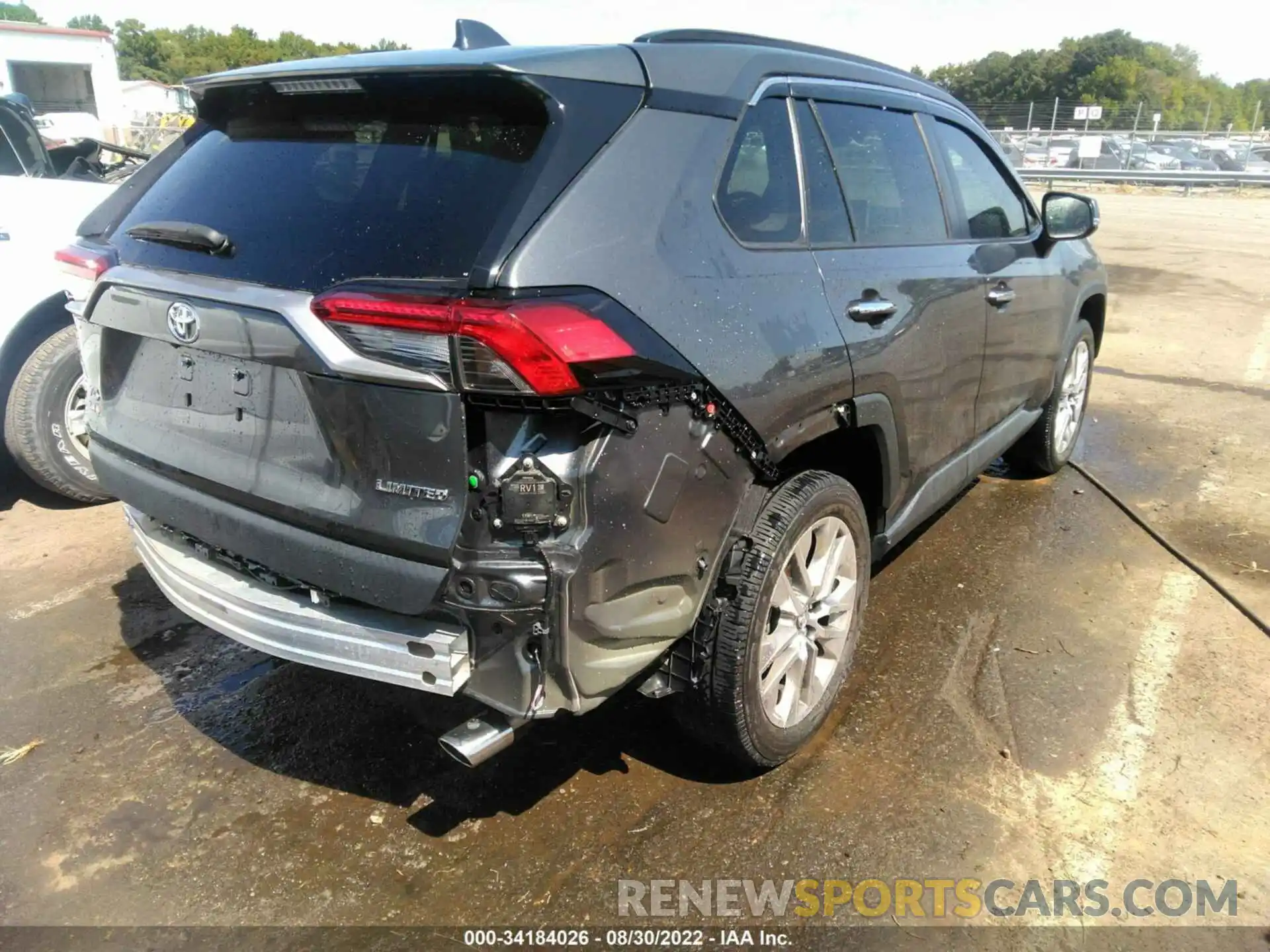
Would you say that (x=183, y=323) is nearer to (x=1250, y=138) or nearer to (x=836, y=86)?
(x=836, y=86)

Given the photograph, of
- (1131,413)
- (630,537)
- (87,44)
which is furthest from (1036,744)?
(87,44)

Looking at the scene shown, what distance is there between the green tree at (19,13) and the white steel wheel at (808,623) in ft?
316

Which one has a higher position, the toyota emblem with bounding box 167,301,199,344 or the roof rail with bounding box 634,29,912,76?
the roof rail with bounding box 634,29,912,76

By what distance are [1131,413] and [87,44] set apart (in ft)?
129

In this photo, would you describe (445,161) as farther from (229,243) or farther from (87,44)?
(87,44)

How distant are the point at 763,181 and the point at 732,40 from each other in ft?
1.56

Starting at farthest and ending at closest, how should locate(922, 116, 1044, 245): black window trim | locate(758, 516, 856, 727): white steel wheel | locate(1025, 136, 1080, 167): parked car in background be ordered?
locate(1025, 136, 1080, 167): parked car in background < locate(922, 116, 1044, 245): black window trim < locate(758, 516, 856, 727): white steel wheel

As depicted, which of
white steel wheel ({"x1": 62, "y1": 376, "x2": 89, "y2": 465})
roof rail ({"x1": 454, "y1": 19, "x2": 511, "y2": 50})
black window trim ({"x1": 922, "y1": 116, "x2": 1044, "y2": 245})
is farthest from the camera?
white steel wheel ({"x1": 62, "y1": 376, "x2": 89, "y2": 465})

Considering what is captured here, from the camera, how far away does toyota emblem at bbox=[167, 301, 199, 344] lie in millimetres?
2305

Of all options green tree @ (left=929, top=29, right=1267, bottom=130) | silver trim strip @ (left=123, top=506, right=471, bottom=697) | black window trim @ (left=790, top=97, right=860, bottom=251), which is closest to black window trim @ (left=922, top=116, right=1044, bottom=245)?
black window trim @ (left=790, top=97, right=860, bottom=251)

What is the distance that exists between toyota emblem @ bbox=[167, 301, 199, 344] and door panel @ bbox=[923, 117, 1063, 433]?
2675mm

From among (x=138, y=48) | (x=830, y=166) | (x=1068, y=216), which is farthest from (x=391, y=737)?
(x=138, y=48)

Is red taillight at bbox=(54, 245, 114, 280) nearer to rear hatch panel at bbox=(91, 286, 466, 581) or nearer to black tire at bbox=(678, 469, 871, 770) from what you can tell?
rear hatch panel at bbox=(91, 286, 466, 581)

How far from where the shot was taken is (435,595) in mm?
2049
